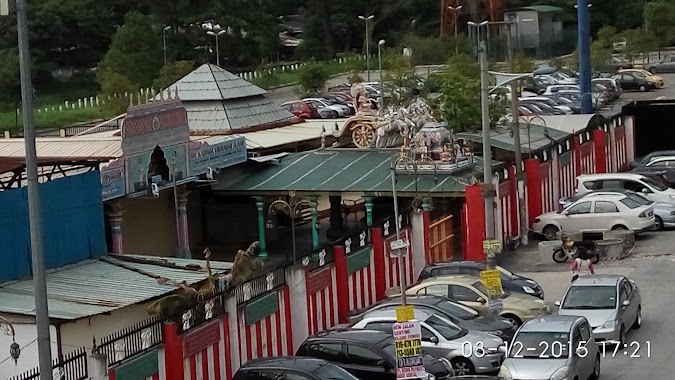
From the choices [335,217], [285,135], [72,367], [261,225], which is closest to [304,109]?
[285,135]

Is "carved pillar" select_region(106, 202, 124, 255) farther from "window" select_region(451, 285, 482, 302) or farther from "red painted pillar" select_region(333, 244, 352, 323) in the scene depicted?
"window" select_region(451, 285, 482, 302)

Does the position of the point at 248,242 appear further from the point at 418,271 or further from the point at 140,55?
the point at 140,55

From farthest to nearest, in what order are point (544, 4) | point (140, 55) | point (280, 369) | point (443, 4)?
point (544, 4) < point (443, 4) < point (140, 55) < point (280, 369)

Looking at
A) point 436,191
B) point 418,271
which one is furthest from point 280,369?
point 436,191

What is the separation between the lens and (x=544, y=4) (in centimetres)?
11425

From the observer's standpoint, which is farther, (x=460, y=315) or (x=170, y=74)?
(x=170, y=74)

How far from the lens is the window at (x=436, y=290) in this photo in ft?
96.3

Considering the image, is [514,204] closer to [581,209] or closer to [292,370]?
[581,209]

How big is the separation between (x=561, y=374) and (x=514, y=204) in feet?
57.2

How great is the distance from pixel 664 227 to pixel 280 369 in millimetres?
20786

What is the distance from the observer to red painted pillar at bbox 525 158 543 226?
134ft

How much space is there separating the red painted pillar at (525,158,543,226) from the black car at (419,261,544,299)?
29.3 feet

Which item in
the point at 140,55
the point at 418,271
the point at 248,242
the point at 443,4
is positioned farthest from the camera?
the point at 443,4

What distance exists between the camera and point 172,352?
75.6ft
